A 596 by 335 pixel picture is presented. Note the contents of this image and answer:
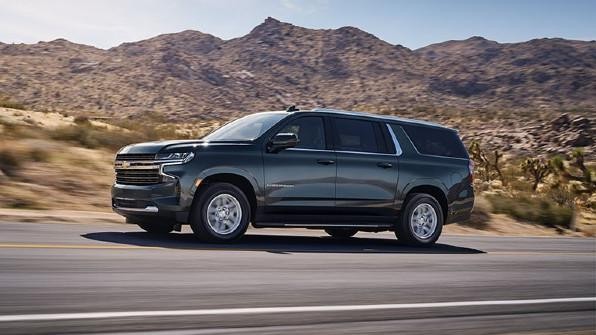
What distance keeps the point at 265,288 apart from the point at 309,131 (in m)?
4.57

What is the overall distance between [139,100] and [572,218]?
237 feet

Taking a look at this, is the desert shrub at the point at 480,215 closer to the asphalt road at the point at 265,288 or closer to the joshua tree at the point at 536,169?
the asphalt road at the point at 265,288

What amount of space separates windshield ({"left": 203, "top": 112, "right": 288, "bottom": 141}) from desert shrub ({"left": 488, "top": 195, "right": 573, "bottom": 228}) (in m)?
12.9

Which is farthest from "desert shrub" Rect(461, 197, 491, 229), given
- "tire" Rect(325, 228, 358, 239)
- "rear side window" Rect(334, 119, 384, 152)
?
"rear side window" Rect(334, 119, 384, 152)

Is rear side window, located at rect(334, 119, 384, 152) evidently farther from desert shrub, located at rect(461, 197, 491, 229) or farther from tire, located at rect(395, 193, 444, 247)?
desert shrub, located at rect(461, 197, 491, 229)

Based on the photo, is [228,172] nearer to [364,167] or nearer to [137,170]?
[137,170]

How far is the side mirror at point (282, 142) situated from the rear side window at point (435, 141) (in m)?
2.41

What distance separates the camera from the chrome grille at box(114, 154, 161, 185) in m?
10.6

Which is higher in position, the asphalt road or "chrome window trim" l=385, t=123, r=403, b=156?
"chrome window trim" l=385, t=123, r=403, b=156

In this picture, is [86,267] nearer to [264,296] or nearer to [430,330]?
[264,296]

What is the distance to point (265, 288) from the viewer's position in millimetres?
7434

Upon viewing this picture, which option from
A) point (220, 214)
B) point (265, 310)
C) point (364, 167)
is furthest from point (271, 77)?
point (265, 310)

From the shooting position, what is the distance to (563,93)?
124688 millimetres

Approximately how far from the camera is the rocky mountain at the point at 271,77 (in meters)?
93.1
